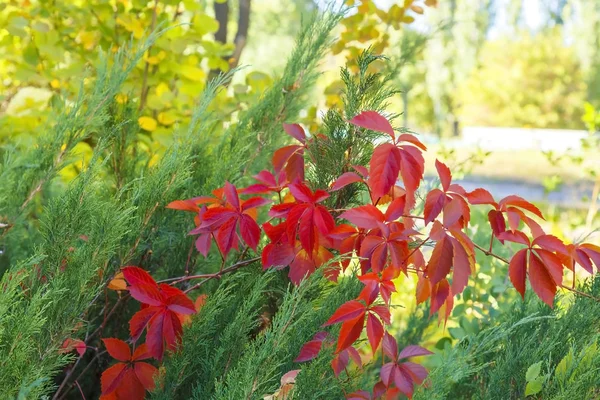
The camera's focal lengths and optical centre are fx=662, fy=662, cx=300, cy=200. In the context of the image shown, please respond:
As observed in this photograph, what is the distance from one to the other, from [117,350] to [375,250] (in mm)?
525

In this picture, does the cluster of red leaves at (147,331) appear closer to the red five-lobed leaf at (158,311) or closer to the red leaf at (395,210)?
the red five-lobed leaf at (158,311)

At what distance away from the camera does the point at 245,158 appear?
5.89 ft

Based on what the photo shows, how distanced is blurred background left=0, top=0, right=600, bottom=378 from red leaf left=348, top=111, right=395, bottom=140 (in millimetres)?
413

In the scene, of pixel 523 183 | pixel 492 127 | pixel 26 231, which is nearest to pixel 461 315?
pixel 26 231

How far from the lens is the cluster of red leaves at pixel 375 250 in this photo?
42.4 inches

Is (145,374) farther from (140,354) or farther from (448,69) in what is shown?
(448,69)

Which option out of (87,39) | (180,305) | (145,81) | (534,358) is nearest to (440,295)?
(534,358)

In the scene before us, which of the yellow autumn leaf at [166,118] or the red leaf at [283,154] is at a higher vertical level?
the red leaf at [283,154]

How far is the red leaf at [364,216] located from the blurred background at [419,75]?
0.46m

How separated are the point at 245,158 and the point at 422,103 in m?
36.3

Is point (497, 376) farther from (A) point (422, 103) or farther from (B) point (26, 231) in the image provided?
(A) point (422, 103)

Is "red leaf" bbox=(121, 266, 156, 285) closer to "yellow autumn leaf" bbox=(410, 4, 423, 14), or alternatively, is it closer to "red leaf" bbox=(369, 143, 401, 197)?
"red leaf" bbox=(369, 143, 401, 197)

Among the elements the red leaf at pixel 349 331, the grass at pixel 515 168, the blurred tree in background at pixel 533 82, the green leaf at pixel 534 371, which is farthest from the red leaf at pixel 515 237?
the blurred tree in background at pixel 533 82

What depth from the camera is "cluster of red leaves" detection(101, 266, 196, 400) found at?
3.77 feet
